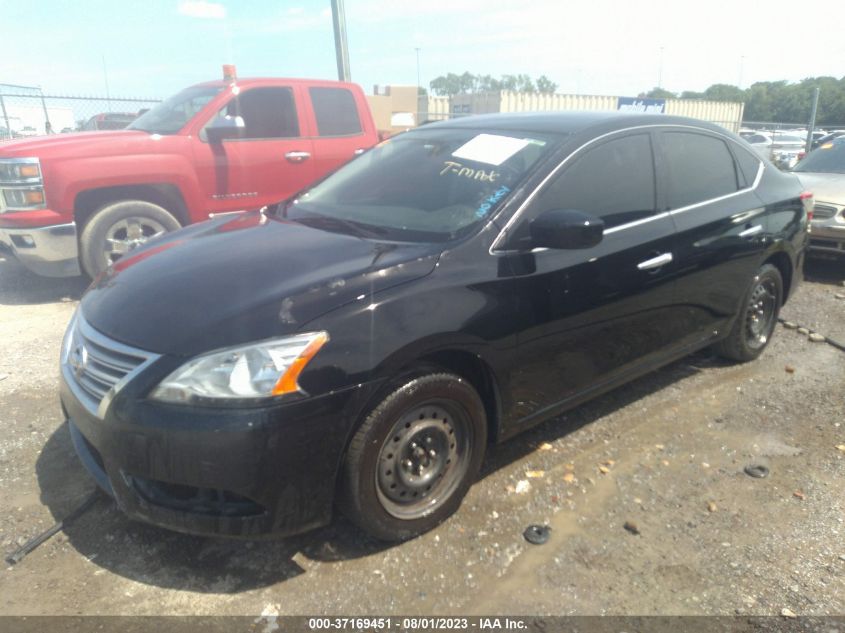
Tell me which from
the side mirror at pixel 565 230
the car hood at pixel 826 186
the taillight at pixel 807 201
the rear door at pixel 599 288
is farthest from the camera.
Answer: the car hood at pixel 826 186

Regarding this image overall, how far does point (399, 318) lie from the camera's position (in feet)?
7.97

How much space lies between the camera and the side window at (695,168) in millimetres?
3707

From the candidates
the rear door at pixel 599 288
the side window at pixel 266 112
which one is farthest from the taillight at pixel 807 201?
the side window at pixel 266 112

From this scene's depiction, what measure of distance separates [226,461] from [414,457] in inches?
31.9

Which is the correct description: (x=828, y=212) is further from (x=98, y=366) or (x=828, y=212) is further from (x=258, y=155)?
(x=98, y=366)

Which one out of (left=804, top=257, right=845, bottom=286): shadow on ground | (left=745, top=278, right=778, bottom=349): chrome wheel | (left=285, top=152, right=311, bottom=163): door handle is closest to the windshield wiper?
(left=745, top=278, right=778, bottom=349): chrome wheel

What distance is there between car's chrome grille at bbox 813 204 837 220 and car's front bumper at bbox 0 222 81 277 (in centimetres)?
755

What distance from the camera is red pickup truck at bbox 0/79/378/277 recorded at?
225 inches

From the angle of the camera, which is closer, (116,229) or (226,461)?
(226,461)

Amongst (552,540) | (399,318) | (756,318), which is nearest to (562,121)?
(399,318)

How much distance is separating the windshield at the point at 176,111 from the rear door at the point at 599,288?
4.71 meters

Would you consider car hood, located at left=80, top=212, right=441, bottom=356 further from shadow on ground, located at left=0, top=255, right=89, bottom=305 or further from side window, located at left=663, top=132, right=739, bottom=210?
shadow on ground, located at left=0, top=255, right=89, bottom=305

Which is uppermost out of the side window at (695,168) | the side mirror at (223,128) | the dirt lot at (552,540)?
the side mirror at (223,128)

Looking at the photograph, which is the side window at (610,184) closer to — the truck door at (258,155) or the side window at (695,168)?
the side window at (695,168)
